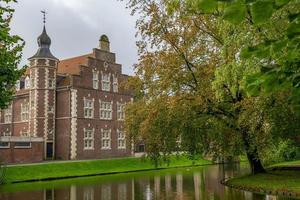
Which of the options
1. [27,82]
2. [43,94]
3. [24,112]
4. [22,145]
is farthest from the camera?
[27,82]

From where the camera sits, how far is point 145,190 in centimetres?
2548

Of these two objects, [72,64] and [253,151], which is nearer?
[253,151]

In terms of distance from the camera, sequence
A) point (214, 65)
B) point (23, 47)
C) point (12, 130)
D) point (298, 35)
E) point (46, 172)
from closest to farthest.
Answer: point (298, 35), point (23, 47), point (214, 65), point (46, 172), point (12, 130)

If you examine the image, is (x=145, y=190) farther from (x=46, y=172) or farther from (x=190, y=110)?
(x=46, y=172)

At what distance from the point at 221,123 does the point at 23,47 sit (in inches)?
481

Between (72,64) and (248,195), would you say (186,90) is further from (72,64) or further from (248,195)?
(72,64)

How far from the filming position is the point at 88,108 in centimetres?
5234

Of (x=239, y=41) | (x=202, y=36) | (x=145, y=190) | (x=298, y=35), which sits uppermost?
(x=202, y=36)

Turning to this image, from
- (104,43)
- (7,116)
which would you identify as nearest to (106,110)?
(104,43)

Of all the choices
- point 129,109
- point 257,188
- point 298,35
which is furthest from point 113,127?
point 298,35

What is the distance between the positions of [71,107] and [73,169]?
11.1 metres

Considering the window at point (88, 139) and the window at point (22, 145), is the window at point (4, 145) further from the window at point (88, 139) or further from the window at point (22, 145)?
the window at point (88, 139)

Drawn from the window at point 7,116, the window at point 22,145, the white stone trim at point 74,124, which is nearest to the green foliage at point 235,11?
the window at point 22,145

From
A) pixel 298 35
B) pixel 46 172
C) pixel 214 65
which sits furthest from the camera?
pixel 46 172
